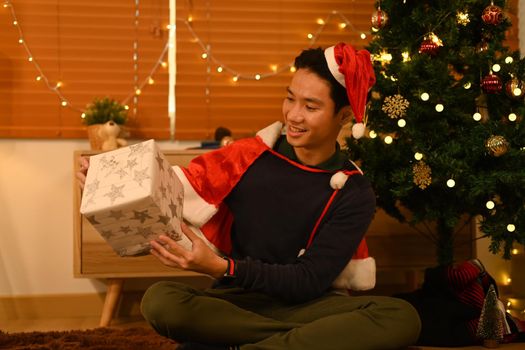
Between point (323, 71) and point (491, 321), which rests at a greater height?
point (323, 71)

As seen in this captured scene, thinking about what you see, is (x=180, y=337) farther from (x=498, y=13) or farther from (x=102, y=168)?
(x=498, y=13)

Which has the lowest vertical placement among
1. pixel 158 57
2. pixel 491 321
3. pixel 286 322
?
pixel 491 321

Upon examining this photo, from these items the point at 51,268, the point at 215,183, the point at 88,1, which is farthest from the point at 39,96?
the point at 215,183

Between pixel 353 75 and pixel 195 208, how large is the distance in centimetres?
54

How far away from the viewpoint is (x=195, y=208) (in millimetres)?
1752

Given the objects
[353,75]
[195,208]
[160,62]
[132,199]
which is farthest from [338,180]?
Answer: [160,62]

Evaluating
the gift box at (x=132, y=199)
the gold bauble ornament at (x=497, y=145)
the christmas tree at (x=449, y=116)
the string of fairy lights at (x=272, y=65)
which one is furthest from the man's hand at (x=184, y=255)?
the string of fairy lights at (x=272, y=65)

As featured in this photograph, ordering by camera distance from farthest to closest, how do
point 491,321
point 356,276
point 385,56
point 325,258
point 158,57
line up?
point 158,57 → point 385,56 → point 491,321 → point 356,276 → point 325,258

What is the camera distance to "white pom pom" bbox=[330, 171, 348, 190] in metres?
1.76

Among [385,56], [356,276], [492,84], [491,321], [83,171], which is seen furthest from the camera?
[385,56]

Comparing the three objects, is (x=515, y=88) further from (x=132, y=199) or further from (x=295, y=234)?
(x=132, y=199)

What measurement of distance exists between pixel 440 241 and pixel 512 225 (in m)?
0.34

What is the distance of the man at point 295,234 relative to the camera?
5.37ft

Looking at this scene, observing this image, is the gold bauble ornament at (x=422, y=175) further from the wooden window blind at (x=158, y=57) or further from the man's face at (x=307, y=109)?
Result: the wooden window blind at (x=158, y=57)
